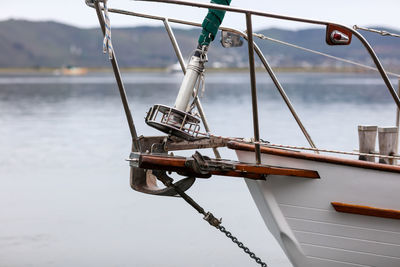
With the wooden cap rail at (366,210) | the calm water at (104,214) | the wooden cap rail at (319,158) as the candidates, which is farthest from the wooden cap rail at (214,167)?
the calm water at (104,214)

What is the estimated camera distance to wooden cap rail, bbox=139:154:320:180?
5.09m

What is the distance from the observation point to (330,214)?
536 centimetres

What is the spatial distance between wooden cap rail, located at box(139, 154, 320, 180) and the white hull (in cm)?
10

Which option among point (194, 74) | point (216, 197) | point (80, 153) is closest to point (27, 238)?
point (216, 197)

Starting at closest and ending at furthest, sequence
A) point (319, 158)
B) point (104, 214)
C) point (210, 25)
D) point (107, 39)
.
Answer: point (107, 39) < point (319, 158) < point (210, 25) < point (104, 214)

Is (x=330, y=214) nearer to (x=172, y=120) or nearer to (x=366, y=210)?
(x=366, y=210)

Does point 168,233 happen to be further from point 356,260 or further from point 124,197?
point 356,260

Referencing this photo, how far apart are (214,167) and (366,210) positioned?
48.6 inches

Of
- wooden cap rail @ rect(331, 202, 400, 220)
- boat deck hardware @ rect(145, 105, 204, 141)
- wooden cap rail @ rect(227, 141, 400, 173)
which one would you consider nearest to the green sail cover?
boat deck hardware @ rect(145, 105, 204, 141)

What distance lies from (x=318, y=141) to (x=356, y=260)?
1292 cm

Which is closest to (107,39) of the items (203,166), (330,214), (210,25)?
(210,25)

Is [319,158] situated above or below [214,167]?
above

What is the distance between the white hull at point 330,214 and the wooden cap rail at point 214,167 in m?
0.10

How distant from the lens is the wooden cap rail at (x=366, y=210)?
527cm
